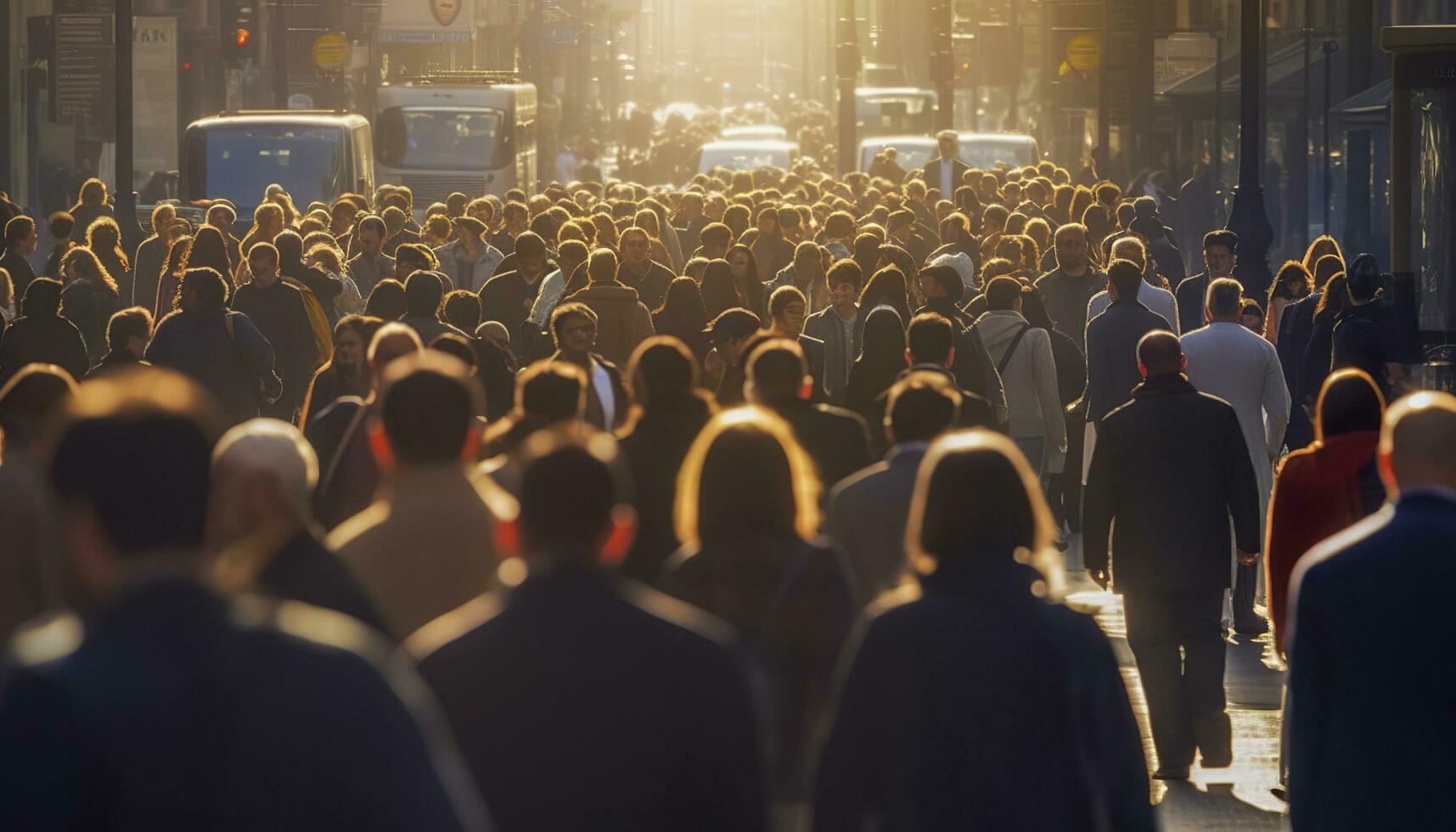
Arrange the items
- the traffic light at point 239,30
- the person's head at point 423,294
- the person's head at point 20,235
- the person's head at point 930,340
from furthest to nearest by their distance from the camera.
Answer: the traffic light at point 239,30, the person's head at point 20,235, the person's head at point 423,294, the person's head at point 930,340

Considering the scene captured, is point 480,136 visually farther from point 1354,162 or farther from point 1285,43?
point 1354,162

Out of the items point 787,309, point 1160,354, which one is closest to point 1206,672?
point 1160,354

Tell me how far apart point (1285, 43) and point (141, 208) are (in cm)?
1853

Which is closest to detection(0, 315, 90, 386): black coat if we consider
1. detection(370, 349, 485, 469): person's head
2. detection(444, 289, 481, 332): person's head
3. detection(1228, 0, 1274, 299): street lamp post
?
detection(444, 289, 481, 332): person's head

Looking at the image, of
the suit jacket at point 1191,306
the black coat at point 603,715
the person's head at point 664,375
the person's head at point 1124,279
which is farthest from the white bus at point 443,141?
the black coat at point 603,715

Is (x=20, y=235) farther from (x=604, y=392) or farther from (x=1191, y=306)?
(x=1191, y=306)

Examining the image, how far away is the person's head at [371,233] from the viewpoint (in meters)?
17.3

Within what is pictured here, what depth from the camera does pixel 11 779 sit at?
9.55 ft

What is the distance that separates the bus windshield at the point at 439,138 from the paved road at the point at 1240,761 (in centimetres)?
3214

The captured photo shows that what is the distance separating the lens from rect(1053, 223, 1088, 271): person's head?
48.2 ft

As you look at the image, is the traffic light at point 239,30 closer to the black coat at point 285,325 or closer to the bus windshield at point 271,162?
the bus windshield at point 271,162

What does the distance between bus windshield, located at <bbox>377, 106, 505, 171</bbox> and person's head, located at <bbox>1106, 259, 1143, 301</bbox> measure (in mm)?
31344

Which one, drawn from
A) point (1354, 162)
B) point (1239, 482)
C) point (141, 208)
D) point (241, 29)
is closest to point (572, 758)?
point (1239, 482)

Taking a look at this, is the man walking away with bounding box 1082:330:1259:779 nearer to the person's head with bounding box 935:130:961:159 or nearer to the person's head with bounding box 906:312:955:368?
the person's head with bounding box 906:312:955:368
